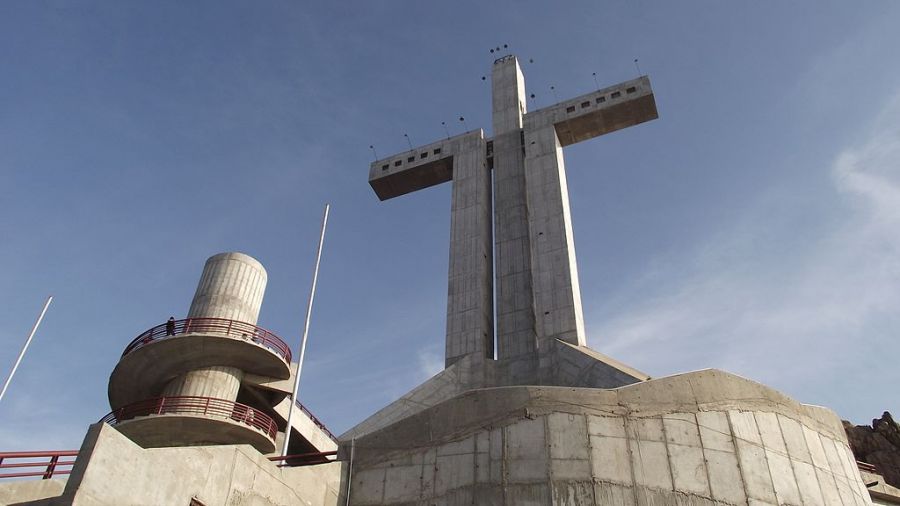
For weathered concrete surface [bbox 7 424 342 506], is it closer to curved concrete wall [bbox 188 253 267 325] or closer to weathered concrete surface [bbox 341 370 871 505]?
weathered concrete surface [bbox 341 370 871 505]

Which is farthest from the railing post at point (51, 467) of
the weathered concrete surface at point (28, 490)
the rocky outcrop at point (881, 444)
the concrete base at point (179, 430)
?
the rocky outcrop at point (881, 444)

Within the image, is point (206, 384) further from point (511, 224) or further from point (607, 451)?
point (511, 224)

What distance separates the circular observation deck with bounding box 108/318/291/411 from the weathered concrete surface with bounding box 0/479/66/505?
35.8 feet

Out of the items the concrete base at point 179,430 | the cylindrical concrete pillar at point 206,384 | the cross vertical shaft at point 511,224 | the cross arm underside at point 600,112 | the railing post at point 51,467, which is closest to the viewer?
the railing post at point 51,467

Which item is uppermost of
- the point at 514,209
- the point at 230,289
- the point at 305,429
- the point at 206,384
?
the point at 514,209

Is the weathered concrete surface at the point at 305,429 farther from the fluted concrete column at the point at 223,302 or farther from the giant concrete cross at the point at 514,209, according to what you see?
the giant concrete cross at the point at 514,209

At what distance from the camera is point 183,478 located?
43.2 feet

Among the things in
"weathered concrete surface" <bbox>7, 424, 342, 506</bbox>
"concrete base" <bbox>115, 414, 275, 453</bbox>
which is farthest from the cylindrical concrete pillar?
"weathered concrete surface" <bbox>7, 424, 342, 506</bbox>

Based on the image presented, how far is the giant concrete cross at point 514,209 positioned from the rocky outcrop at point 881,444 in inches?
1112

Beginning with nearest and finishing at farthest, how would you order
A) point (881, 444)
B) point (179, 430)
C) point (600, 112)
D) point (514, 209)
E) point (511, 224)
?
point (179, 430) → point (511, 224) → point (514, 209) → point (600, 112) → point (881, 444)

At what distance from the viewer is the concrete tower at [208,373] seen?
75.7 ft

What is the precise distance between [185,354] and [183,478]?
11.9 meters

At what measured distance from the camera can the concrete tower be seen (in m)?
23.1

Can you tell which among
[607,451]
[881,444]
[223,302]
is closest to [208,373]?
[223,302]
